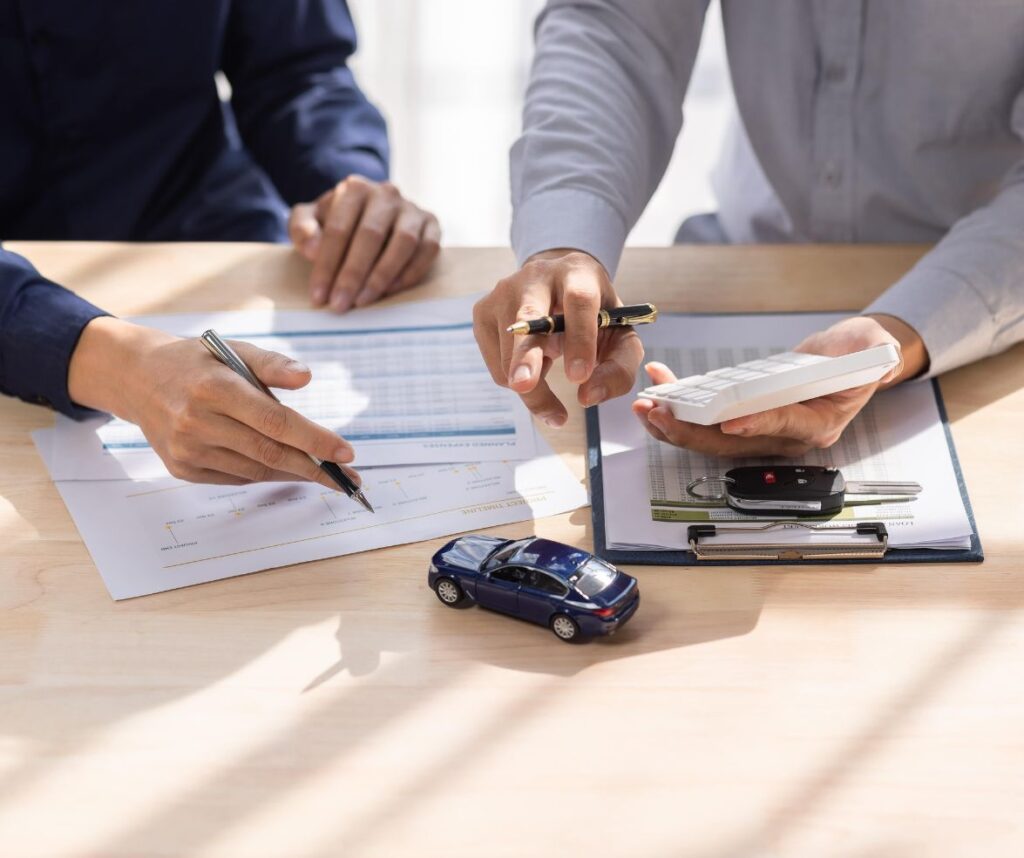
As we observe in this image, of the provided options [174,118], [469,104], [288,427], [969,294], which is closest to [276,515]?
[288,427]

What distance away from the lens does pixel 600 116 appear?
1.38m

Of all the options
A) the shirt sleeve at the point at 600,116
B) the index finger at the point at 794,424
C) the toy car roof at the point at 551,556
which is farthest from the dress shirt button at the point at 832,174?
the toy car roof at the point at 551,556

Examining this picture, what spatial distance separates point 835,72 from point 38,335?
1.03m

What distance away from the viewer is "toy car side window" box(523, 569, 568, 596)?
872mm

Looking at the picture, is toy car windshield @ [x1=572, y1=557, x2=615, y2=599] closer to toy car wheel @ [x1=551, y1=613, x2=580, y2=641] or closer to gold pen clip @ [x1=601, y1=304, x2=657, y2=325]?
toy car wheel @ [x1=551, y1=613, x2=580, y2=641]

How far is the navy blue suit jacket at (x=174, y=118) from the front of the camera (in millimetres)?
1590

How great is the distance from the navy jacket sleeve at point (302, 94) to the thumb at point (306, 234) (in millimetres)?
273

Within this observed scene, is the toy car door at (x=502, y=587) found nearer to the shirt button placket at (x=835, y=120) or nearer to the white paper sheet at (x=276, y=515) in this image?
the white paper sheet at (x=276, y=515)

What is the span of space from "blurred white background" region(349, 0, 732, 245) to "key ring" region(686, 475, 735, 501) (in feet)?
6.28

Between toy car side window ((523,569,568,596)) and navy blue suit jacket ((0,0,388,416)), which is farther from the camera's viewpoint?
navy blue suit jacket ((0,0,388,416))

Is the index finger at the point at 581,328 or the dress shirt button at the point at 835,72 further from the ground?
the dress shirt button at the point at 835,72

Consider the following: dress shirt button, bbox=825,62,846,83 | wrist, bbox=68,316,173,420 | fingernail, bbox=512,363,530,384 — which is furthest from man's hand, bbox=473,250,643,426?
dress shirt button, bbox=825,62,846,83

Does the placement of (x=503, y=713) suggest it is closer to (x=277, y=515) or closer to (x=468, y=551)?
(x=468, y=551)

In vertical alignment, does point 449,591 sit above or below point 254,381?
below
